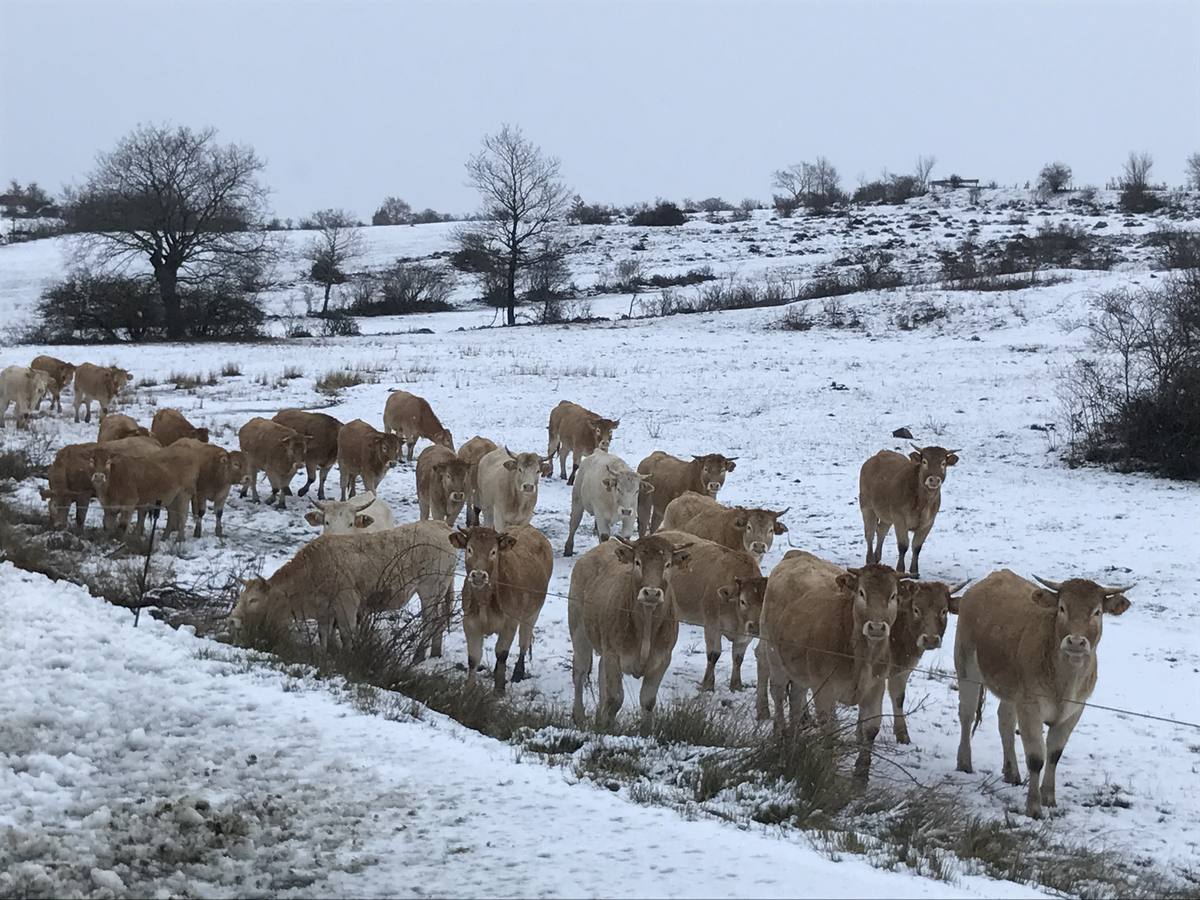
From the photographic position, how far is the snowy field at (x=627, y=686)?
4559 mm

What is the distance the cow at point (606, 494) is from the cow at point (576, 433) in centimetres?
339

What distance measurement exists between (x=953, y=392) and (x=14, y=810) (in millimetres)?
24411

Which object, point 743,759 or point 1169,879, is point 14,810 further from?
point 1169,879

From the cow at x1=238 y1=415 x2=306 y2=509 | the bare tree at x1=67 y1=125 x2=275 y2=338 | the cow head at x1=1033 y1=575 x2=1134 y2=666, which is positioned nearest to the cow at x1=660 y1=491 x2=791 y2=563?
the cow head at x1=1033 y1=575 x2=1134 y2=666

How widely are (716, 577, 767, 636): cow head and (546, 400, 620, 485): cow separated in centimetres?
881

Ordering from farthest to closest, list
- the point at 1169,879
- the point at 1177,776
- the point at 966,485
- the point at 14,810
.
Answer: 1. the point at 966,485
2. the point at 1177,776
3. the point at 1169,879
4. the point at 14,810

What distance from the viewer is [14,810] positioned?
15.3 ft

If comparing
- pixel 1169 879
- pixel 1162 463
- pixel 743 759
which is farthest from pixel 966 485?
pixel 743 759

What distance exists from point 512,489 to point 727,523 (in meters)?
3.33

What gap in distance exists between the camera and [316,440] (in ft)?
57.5

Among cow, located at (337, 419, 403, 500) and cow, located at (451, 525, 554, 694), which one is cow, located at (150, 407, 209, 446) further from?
cow, located at (451, 525, 554, 694)

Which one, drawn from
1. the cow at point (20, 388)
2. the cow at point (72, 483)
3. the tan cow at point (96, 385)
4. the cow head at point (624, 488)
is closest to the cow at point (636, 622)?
the cow head at point (624, 488)

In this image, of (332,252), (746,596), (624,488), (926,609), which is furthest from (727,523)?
(332,252)

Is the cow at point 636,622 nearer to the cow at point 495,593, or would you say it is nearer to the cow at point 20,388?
the cow at point 495,593
